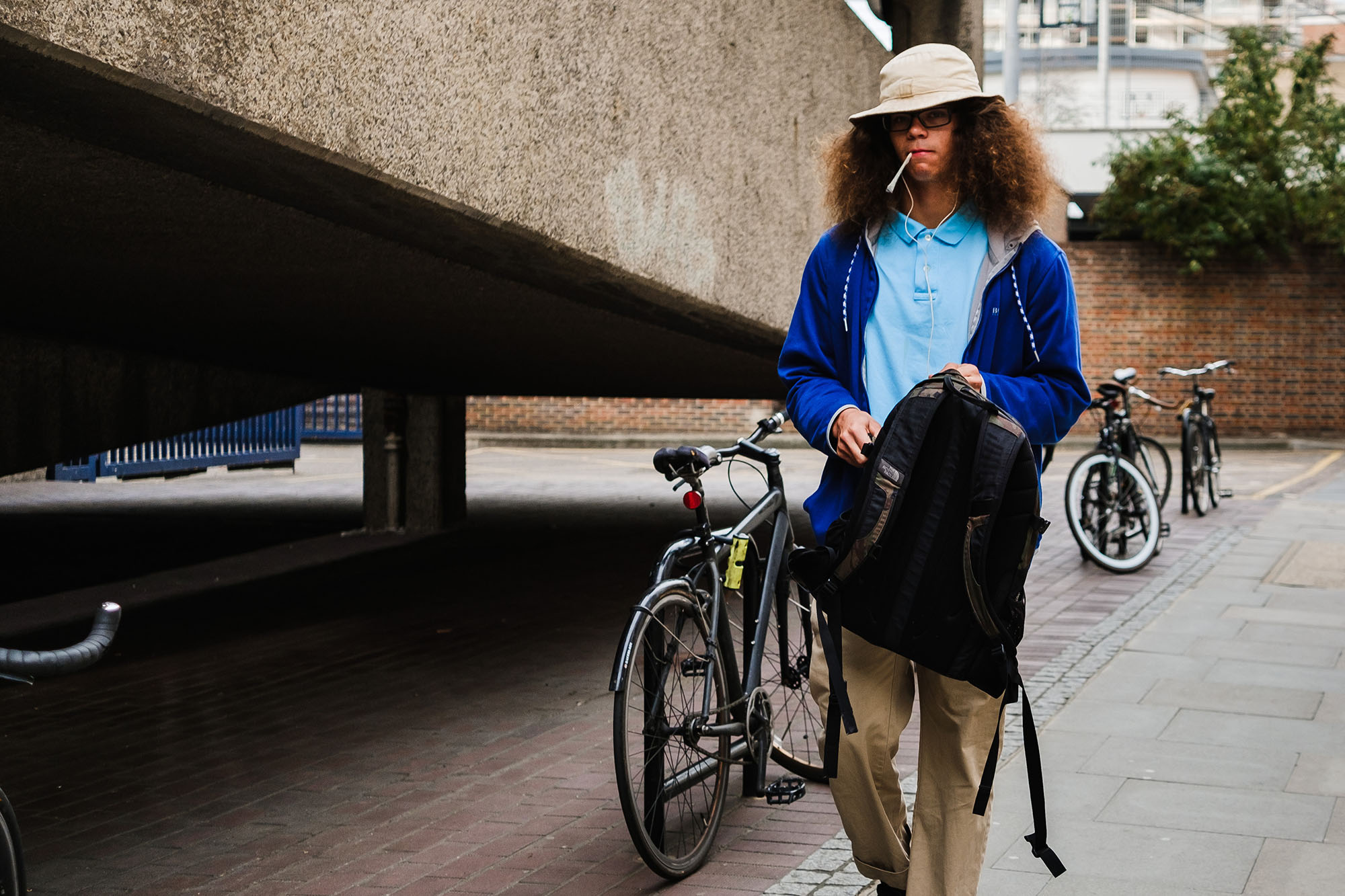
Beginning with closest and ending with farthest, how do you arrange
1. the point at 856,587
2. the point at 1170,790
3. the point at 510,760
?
1. the point at 856,587
2. the point at 1170,790
3. the point at 510,760

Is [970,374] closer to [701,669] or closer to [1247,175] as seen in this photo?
[701,669]

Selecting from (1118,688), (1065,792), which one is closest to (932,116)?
(1065,792)

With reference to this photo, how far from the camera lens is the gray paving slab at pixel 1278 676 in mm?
6020

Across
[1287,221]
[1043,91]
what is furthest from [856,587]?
[1043,91]

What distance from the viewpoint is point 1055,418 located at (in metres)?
2.85

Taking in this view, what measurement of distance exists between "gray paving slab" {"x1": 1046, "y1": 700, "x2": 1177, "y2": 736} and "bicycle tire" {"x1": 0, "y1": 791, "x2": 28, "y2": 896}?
3.78 meters

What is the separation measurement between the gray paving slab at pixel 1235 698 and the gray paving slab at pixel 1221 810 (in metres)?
1.14

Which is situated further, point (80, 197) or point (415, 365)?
point (415, 365)

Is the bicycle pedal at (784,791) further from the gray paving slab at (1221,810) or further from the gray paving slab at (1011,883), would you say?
the gray paving slab at (1221,810)

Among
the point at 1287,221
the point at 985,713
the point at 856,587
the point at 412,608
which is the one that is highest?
the point at 1287,221

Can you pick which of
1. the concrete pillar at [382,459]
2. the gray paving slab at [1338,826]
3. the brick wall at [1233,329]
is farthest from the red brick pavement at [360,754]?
the brick wall at [1233,329]

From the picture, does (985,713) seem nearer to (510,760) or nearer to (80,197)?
(510,760)

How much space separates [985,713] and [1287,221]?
23.3 metres

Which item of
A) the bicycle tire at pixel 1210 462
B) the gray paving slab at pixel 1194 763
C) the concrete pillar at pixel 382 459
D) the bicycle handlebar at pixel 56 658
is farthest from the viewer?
the bicycle tire at pixel 1210 462
